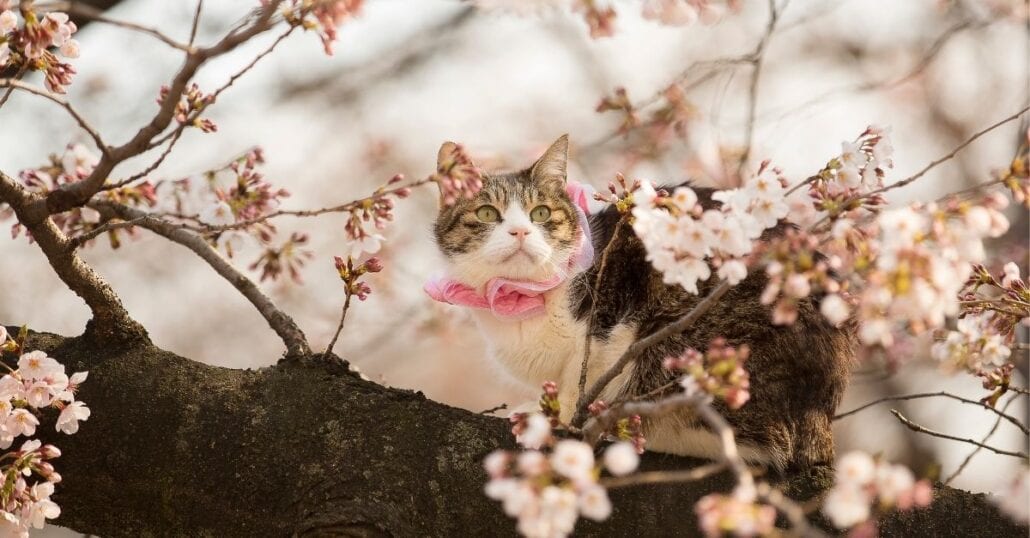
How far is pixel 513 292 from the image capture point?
3512 millimetres

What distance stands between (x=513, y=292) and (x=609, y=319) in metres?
0.37

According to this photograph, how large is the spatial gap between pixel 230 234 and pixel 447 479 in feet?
4.14

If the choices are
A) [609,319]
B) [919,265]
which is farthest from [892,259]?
[609,319]

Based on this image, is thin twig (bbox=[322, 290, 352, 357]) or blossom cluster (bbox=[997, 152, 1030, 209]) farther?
thin twig (bbox=[322, 290, 352, 357])

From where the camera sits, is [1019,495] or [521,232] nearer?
[1019,495]

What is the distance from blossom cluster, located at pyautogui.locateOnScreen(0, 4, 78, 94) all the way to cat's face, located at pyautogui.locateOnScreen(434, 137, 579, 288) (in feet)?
4.88

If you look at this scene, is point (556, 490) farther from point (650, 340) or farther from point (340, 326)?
point (340, 326)

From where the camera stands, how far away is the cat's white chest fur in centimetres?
330

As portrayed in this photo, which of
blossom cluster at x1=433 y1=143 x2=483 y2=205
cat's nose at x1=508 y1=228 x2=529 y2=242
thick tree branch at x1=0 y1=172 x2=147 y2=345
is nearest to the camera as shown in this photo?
blossom cluster at x1=433 y1=143 x2=483 y2=205

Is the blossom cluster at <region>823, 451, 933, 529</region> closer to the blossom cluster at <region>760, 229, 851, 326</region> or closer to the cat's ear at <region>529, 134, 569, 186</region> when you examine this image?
the blossom cluster at <region>760, 229, 851, 326</region>

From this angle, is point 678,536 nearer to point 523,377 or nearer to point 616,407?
point 616,407

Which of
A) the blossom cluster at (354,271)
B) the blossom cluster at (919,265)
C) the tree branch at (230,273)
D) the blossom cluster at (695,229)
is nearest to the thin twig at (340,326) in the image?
the blossom cluster at (354,271)

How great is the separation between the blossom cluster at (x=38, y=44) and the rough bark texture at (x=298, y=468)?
77 centimetres

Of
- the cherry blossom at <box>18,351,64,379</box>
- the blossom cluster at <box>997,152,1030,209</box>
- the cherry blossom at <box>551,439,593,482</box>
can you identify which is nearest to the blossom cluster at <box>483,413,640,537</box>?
the cherry blossom at <box>551,439,593,482</box>
